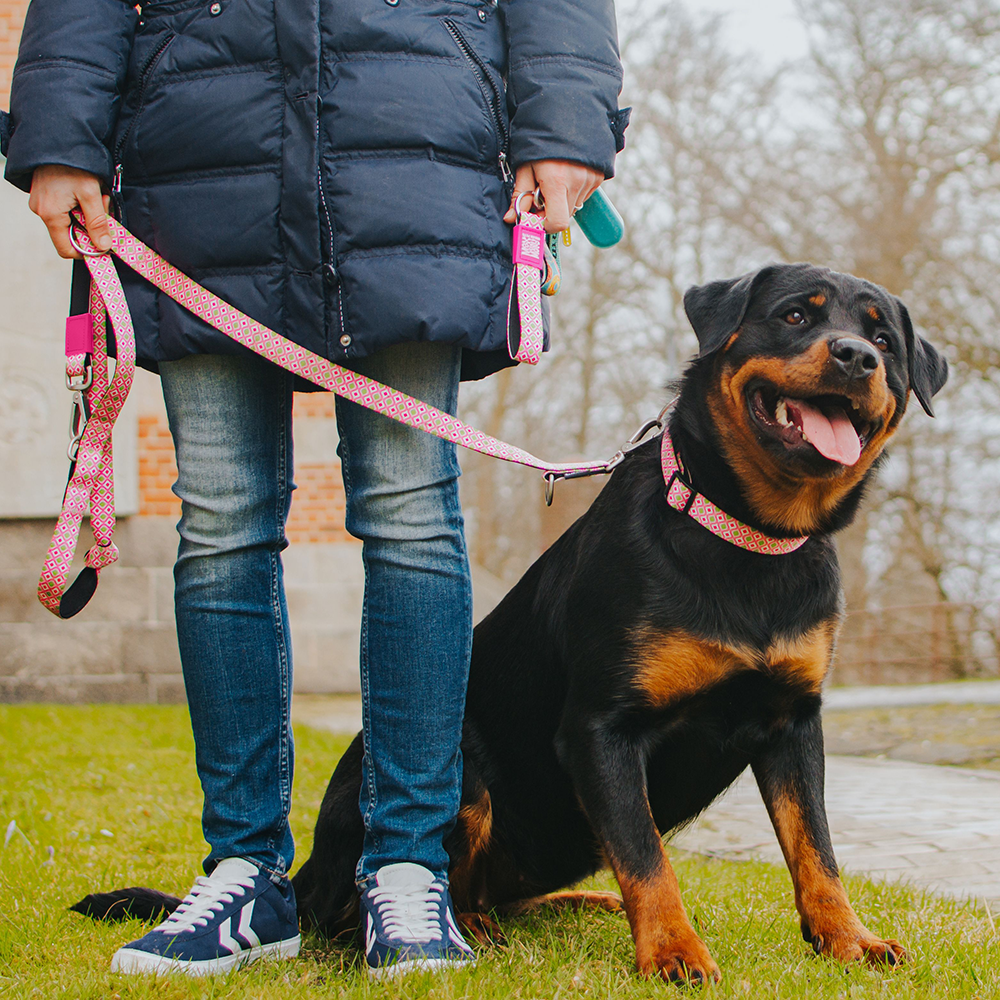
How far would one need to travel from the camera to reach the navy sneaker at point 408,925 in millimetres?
1904

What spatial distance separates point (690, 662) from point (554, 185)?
0.98 m

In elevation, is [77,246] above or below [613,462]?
above

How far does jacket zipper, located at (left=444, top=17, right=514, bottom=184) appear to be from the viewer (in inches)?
82.0

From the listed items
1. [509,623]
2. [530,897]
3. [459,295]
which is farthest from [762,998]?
[459,295]

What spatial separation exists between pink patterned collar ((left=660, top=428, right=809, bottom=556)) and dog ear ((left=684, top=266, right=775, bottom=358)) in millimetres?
384

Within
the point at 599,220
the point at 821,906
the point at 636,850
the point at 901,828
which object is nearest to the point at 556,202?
the point at 599,220

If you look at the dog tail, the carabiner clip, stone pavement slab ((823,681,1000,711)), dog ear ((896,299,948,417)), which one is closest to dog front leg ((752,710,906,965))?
dog ear ((896,299,948,417))

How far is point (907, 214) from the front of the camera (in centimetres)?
1445

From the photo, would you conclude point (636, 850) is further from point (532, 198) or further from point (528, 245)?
point (532, 198)

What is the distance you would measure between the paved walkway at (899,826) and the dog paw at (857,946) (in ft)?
1.71

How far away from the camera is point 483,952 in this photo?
2.14 meters

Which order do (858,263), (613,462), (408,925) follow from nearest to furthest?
(408,925) < (613,462) < (858,263)

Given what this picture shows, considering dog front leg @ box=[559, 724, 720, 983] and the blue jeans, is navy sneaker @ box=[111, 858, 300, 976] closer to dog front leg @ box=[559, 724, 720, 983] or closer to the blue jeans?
the blue jeans

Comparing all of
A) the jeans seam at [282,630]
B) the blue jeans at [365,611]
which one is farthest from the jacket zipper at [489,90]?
the jeans seam at [282,630]
